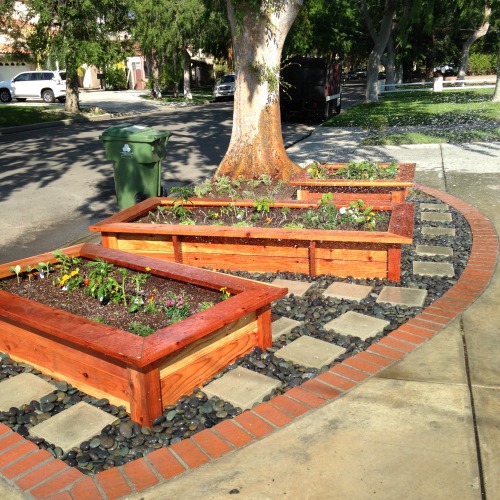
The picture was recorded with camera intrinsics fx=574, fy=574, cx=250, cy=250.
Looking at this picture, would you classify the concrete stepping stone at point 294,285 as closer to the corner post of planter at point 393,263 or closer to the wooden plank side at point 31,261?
the corner post of planter at point 393,263

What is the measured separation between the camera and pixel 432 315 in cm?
473

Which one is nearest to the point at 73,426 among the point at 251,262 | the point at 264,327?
the point at 264,327

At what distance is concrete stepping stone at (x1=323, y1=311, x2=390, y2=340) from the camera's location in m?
4.50

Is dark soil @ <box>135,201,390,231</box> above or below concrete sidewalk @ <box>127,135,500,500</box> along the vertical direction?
above

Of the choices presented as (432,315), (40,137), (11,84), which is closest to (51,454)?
(432,315)

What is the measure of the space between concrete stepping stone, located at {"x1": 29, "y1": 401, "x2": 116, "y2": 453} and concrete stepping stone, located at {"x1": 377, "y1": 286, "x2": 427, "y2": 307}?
266cm

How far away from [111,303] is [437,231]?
4.24 metres

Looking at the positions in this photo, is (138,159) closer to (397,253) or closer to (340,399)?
(397,253)

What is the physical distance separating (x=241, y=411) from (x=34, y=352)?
5.30ft

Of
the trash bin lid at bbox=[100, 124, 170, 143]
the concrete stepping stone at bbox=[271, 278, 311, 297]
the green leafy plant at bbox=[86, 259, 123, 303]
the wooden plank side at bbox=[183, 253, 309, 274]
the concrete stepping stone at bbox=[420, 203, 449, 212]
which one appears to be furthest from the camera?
the trash bin lid at bbox=[100, 124, 170, 143]

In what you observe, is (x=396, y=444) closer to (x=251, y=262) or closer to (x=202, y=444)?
(x=202, y=444)

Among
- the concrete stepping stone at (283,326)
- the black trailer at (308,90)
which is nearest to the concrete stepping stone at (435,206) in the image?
the concrete stepping stone at (283,326)

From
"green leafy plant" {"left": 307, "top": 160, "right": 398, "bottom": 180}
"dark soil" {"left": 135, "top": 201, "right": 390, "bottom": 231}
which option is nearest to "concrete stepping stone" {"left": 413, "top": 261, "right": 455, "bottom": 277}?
"dark soil" {"left": 135, "top": 201, "right": 390, "bottom": 231}

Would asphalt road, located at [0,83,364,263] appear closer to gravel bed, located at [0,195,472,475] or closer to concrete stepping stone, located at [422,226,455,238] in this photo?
gravel bed, located at [0,195,472,475]
